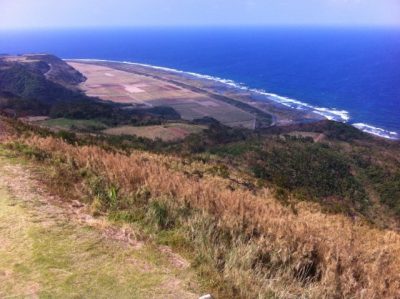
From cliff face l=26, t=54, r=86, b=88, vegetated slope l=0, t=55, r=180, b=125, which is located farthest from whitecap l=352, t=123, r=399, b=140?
cliff face l=26, t=54, r=86, b=88

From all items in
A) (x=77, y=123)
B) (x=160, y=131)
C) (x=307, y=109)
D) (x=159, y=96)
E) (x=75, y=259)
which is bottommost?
(x=77, y=123)

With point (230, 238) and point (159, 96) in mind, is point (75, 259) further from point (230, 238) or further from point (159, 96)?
point (159, 96)

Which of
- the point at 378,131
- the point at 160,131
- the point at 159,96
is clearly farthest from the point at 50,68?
the point at 378,131

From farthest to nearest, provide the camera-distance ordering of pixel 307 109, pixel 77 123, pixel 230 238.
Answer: pixel 307 109 < pixel 77 123 < pixel 230 238

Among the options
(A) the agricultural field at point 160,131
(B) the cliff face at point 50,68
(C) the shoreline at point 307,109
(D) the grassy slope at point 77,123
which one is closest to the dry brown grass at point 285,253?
(A) the agricultural field at point 160,131

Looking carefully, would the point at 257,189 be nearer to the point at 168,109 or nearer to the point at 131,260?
the point at 131,260

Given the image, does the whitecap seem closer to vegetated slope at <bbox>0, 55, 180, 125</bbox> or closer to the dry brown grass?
vegetated slope at <bbox>0, 55, 180, 125</bbox>

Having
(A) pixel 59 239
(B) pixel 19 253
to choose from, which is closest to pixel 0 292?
(B) pixel 19 253
